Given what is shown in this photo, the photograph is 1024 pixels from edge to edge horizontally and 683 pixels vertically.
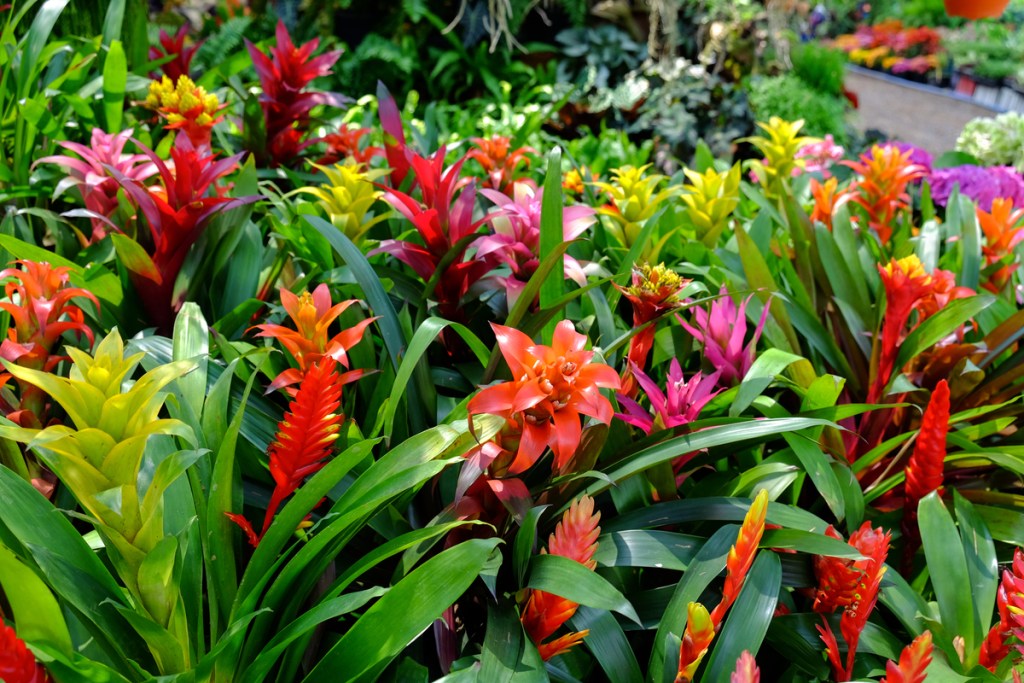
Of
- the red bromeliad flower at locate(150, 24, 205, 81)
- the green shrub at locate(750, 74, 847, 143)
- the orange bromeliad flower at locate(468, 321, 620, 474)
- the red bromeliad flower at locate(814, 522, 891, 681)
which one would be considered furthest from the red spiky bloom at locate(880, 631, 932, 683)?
the green shrub at locate(750, 74, 847, 143)

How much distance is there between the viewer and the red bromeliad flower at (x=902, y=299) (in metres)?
1.40

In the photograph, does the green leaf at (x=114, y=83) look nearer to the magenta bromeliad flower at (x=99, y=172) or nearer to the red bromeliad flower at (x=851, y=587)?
the magenta bromeliad flower at (x=99, y=172)

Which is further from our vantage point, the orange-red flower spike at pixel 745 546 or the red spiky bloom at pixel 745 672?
the orange-red flower spike at pixel 745 546

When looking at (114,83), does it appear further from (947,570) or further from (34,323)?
(947,570)

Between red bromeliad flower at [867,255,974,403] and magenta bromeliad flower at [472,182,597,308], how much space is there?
1.84 feet

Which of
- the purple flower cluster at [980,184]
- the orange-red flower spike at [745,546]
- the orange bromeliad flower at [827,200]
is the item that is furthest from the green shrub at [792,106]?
the orange-red flower spike at [745,546]

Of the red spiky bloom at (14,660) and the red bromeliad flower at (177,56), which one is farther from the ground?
the red bromeliad flower at (177,56)

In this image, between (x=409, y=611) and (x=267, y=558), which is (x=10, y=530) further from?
(x=409, y=611)

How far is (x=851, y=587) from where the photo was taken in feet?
3.41

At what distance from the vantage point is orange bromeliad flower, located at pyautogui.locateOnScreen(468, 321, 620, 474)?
92cm

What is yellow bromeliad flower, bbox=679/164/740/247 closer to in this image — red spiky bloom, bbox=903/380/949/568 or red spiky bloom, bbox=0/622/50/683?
red spiky bloom, bbox=903/380/949/568

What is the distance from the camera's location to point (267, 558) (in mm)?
964

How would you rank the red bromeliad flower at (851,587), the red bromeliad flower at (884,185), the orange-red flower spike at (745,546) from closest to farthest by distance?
the orange-red flower spike at (745,546) → the red bromeliad flower at (851,587) → the red bromeliad flower at (884,185)

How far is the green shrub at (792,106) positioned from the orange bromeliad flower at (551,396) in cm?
449
